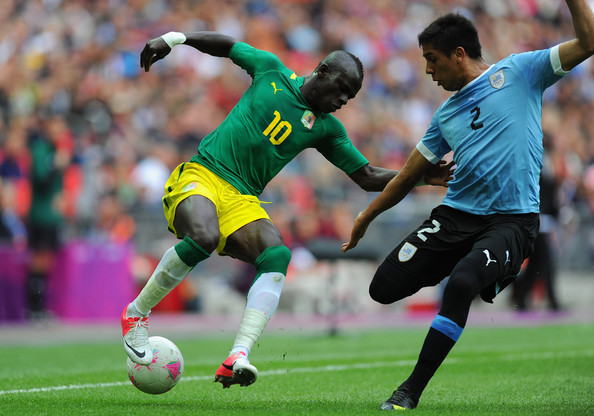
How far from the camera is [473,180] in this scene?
243 inches

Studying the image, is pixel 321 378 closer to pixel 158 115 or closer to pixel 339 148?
pixel 339 148

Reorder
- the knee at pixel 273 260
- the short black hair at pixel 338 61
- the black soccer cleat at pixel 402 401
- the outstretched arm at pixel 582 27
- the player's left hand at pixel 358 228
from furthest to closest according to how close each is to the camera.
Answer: the short black hair at pixel 338 61 < the player's left hand at pixel 358 228 < the knee at pixel 273 260 < the black soccer cleat at pixel 402 401 < the outstretched arm at pixel 582 27

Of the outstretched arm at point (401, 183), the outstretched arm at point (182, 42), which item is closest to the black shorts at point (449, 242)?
the outstretched arm at point (401, 183)

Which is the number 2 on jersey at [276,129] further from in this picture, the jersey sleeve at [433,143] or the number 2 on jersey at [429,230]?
the number 2 on jersey at [429,230]

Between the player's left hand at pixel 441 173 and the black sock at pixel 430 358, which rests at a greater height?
the player's left hand at pixel 441 173

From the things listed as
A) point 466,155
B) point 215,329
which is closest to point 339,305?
point 215,329

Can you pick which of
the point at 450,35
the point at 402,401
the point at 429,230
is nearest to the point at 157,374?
the point at 402,401

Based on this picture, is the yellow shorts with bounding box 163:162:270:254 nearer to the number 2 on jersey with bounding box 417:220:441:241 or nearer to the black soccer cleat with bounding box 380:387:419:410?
the number 2 on jersey with bounding box 417:220:441:241

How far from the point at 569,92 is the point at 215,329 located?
47.8ft

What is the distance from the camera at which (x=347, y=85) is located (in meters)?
6.86

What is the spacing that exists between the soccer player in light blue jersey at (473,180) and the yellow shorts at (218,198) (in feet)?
3.43

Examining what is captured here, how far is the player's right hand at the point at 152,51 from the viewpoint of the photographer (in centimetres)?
676

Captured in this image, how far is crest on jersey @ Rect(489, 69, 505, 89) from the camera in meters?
6.16

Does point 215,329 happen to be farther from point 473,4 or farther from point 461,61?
point 473,4
